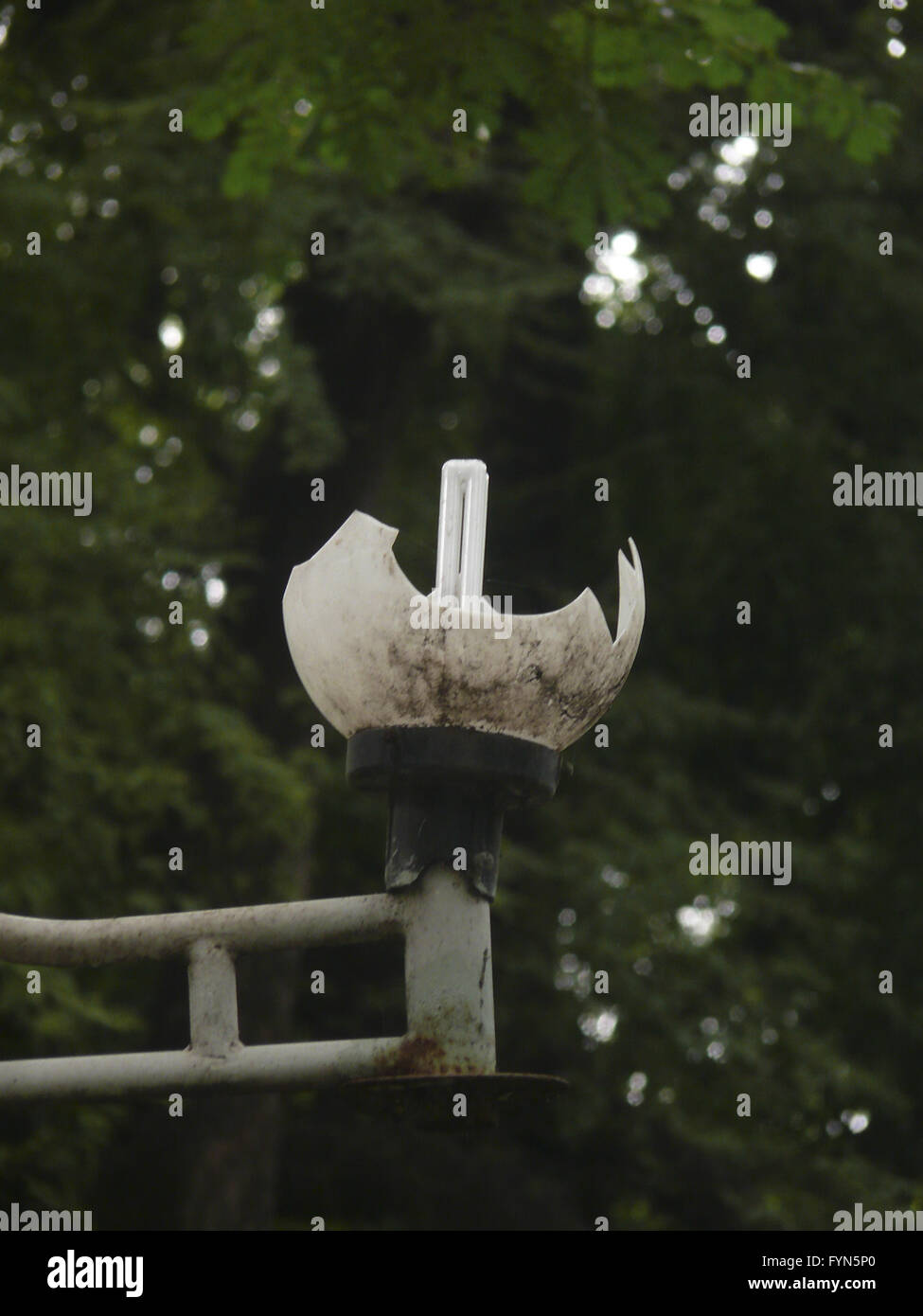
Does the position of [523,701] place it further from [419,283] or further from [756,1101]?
[756,1101]

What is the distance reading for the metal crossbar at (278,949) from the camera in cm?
208

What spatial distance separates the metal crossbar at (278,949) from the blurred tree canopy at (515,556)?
20.1 ft

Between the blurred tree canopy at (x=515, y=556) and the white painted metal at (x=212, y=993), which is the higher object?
the blurred tree canopy at (x=515, y=556)

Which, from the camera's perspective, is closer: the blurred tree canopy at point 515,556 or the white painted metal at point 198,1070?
the white painted metal at point 198,1070

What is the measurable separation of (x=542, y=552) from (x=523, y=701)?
9352 millimetres

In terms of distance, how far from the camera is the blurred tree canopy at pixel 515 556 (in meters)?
9.17

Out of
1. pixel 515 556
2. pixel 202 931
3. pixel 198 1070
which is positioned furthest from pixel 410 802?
pixel 515 556

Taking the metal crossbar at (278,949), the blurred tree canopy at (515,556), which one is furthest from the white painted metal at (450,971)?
the blurred tree canopy at (515,556)

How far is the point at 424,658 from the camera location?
2.16 meters

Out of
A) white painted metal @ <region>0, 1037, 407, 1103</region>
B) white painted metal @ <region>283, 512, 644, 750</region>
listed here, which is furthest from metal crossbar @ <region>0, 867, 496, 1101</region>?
white painted metal @ <region>283, 512, 644, 750</region>

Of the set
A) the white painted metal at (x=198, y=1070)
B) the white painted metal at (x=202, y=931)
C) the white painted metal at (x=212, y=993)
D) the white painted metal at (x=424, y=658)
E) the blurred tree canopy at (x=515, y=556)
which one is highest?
the blurred tree canopy at (x=515, y=556)

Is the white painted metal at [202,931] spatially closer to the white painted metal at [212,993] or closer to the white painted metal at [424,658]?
the white painted metal at [212,993]

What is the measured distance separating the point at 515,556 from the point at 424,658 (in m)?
5.47

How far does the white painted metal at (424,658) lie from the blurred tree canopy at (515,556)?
5.91 meters
